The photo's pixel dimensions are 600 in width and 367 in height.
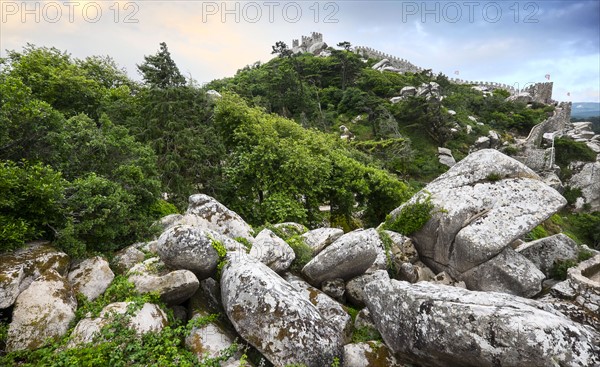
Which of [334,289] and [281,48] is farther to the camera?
[281,48]

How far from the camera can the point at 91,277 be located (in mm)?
8055

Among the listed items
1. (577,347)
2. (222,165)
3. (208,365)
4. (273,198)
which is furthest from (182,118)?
(577,347)

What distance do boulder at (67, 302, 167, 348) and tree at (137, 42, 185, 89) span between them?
677 inches

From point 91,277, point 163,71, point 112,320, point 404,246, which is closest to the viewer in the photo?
point 112,320

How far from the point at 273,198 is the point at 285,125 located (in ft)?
22.0

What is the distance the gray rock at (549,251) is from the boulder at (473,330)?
5.94 meters

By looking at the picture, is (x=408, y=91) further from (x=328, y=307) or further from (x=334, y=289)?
(x=328, y=307)

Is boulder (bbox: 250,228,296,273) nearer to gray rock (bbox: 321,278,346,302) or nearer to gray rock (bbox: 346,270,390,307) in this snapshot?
gray rock (bbox: 321,278,346,302)

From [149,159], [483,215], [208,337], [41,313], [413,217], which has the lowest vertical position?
[208,337]

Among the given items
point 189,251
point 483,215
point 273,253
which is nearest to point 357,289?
point 273,253

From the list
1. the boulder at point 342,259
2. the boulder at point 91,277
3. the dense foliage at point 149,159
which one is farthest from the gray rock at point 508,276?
the boulder at point 91,277

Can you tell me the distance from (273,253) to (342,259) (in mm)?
2131

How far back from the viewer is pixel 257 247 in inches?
383

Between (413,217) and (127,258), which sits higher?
(127,258)
